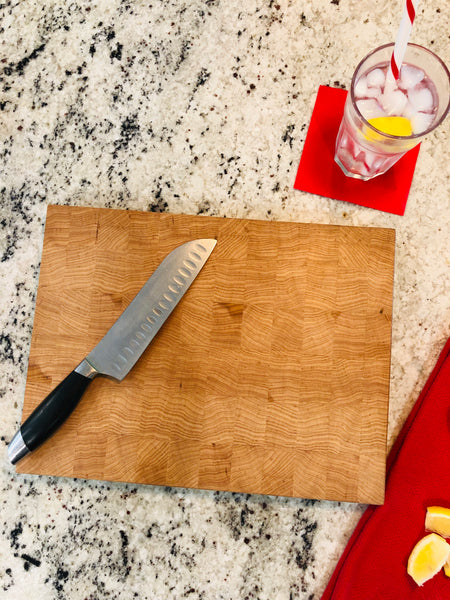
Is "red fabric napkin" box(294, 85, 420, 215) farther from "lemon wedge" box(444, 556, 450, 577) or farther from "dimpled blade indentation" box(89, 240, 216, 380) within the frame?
"lemon wedge" box(444, 556, 450, 577)

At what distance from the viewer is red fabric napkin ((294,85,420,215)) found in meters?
0.86

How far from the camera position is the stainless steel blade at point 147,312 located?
79 centimetres

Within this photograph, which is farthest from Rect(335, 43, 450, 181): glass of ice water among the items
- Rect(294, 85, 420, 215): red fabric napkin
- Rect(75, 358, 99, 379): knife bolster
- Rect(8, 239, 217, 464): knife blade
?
Rect(75, 358, 99, 379): knife bolster

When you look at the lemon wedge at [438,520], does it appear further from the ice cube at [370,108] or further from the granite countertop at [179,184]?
the ice cube at [370,108]

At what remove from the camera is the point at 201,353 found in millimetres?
807

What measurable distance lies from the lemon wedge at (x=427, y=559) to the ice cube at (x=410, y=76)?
71 centimetres

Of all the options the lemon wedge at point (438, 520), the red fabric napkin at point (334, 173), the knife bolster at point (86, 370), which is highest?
the red fabric napkin at point (334, 173)

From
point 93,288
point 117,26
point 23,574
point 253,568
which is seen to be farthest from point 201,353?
point 117,26

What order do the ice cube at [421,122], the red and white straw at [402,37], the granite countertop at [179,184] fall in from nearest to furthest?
the red and white straw at [402,37], the ice cube at [421,122], the granite countertop at [179,184]

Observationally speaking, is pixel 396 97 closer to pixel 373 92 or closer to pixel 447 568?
pixel 373 92

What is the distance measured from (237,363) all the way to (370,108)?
0.44 meters

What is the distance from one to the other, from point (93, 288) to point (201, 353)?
0.21 m

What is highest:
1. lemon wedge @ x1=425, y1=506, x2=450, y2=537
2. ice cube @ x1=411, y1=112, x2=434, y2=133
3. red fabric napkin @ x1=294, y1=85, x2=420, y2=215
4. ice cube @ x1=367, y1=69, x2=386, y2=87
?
ice cube @ x1=367, y1=69, x2=386, y2=87

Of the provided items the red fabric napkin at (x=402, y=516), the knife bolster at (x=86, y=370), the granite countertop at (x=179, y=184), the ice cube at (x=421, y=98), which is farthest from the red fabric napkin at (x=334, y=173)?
the knife bolster at (x=86, y=370)
